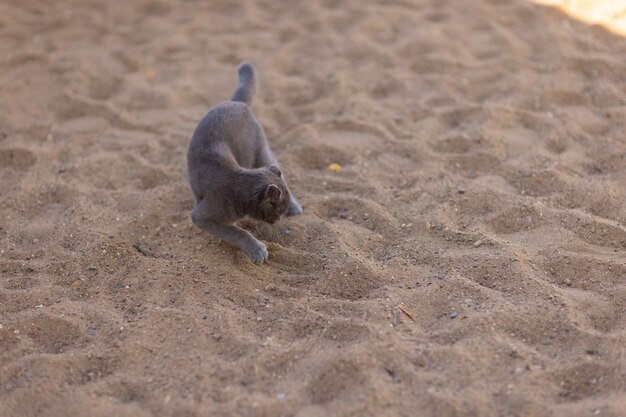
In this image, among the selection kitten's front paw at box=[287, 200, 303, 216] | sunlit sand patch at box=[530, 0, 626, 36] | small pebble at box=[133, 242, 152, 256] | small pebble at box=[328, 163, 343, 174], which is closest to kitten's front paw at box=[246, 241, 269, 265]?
kitten's front paw at box=[287, 200, 303, 216]

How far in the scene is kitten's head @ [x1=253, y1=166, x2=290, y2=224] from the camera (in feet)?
11.8

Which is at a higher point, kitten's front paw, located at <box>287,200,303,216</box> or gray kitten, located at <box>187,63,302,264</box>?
gray kitten, located at <box>187,63,302,264</box>

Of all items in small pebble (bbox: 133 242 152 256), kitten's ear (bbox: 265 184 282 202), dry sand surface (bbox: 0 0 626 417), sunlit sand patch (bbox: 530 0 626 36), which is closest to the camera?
dry sand surface (bbox: 0 0 626 417)

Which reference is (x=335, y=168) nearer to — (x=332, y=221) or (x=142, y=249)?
(x=332, y=221)

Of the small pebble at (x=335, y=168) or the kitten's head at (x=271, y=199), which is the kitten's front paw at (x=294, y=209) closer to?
the kitten's head at (x=271, y=199)

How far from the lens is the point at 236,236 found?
12.5 ft

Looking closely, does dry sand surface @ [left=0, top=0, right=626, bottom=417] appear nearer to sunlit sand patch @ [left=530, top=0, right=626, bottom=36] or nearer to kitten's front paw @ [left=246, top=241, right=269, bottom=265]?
kitten's front paw @ [left=246, top=241, right=269, bottom=265]

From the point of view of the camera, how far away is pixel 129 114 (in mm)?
5254

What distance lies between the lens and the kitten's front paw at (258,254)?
3.72m

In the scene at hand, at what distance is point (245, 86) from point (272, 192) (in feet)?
4.52

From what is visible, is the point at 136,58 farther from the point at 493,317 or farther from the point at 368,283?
the point at 493,317

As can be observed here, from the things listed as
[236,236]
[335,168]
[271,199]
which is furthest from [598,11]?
[236,236]

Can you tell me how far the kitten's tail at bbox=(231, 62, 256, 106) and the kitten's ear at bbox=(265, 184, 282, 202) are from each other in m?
1.28

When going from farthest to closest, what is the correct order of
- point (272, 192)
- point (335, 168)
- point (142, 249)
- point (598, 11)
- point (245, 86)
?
point (598, 11) < point (245, 86) < point (335, 168) < point (142, 249) < point (272, 192)
